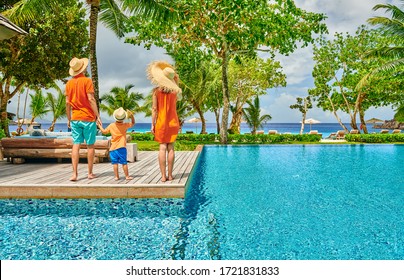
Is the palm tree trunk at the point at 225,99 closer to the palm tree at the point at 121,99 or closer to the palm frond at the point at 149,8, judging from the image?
the palm frond at the point at 149,8

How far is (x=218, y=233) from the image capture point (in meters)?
4.41

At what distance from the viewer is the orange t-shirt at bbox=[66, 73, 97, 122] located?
5980mm

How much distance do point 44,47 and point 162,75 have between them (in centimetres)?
1398

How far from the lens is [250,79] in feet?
98.7

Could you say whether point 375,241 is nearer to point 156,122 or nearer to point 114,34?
point 156,122

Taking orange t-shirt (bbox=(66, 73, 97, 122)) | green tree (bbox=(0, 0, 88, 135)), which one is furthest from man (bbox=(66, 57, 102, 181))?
green tree (bbox=(0, 0, 88, 135))

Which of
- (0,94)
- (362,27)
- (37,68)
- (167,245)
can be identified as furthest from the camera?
(362,27)

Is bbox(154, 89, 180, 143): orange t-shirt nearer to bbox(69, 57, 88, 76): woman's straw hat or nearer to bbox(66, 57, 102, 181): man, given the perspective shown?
bbox(66, 57, 102, 181): man

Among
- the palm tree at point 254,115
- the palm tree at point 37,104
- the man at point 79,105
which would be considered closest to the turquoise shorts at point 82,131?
the man at point 79,105

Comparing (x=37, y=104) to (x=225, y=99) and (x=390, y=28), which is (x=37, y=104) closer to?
(x=225, y=99)

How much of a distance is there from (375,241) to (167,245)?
2.49m

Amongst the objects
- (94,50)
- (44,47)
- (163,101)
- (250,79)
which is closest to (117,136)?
(163,101)

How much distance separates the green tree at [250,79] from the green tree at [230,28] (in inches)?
339
